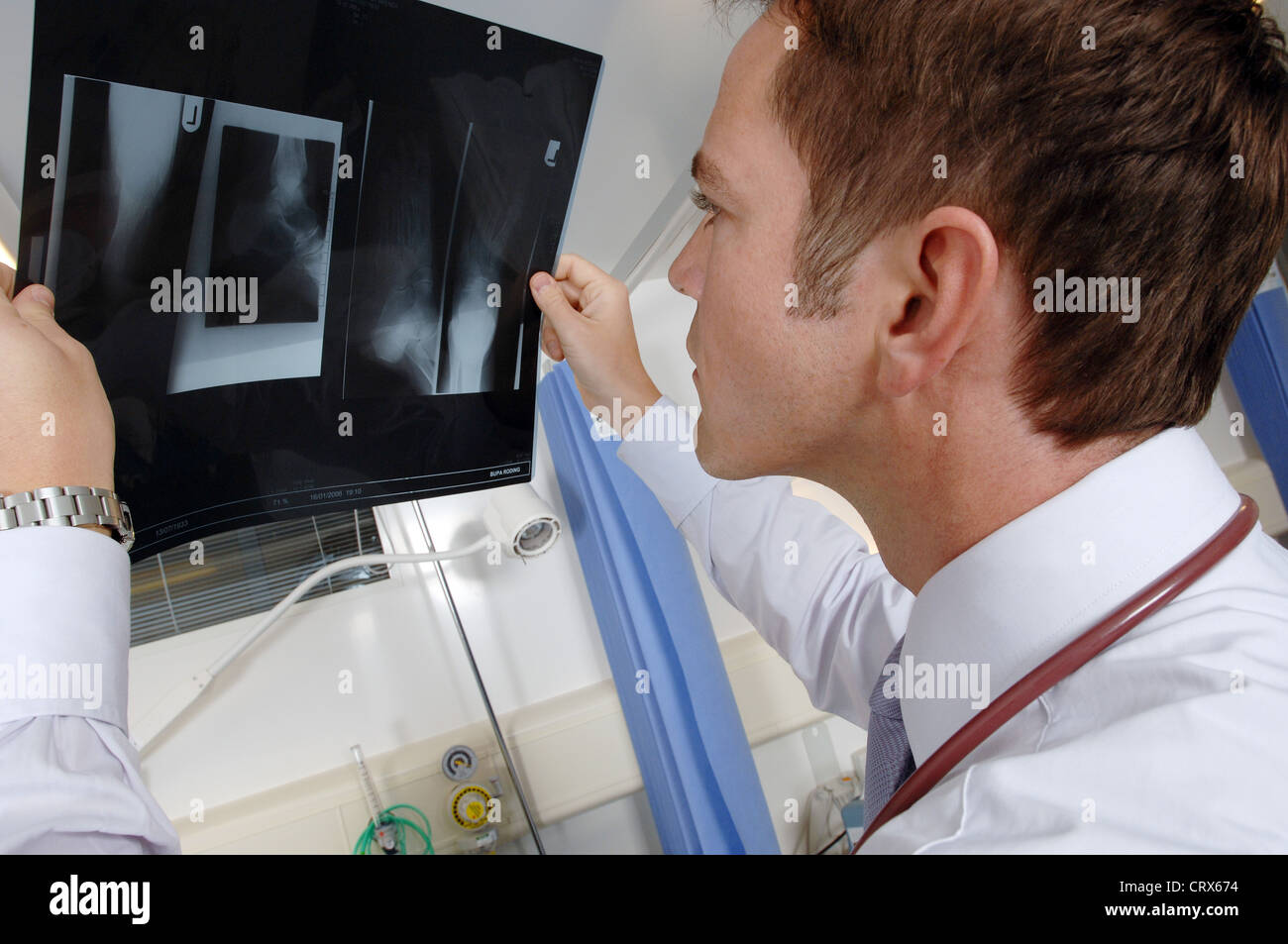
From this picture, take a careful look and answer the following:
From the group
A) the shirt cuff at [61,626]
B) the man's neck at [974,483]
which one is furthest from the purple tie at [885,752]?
the shirt cuff at [61,626]

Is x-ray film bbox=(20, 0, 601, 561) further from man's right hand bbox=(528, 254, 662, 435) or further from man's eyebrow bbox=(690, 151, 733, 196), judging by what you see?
man's eyebrow bbox=(690, 151, 733, 196)

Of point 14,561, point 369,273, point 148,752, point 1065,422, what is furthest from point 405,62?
point 148,752

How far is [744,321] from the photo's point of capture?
0.74 meters

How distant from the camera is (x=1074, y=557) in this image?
63 cm

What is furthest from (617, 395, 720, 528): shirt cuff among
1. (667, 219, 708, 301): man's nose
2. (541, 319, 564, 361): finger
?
(667, 219, 708, 301): man's nose

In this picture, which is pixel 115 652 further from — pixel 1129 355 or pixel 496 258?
pixel 1129 355

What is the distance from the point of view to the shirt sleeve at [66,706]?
18.4 inches

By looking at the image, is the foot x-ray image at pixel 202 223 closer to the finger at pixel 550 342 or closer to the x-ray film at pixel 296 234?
the x-ray film at pixel 296 234

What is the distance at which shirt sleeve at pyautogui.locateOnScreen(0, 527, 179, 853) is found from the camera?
47cm

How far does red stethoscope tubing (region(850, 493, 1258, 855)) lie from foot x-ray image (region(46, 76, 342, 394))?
2.33 feet

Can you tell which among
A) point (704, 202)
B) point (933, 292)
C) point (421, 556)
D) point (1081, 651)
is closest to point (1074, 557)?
point (1081, 651)

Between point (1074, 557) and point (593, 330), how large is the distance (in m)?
0.61
